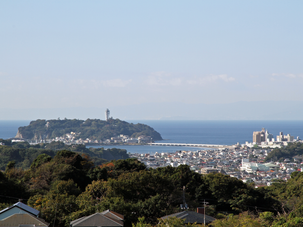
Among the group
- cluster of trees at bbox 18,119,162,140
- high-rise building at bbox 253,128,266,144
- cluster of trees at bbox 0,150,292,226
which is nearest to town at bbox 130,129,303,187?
high-rise building at bbox 253,128,266,144

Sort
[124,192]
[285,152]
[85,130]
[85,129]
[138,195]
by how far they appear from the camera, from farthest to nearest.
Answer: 1. [85,129]
2. [85,130]
3. [285,152]
4. [138,195]
5. [124,192]

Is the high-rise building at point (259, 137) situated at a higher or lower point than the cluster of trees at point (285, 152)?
higher

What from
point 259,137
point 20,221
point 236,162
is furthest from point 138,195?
point 259,137

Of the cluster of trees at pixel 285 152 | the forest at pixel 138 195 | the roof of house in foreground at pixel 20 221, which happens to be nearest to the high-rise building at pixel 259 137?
the cluster of trees at pixel 285 152

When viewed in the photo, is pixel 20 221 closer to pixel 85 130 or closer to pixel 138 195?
pixel 138 195

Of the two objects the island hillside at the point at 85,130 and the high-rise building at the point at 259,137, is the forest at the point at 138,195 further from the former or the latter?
the island hillside at the point at 85,130

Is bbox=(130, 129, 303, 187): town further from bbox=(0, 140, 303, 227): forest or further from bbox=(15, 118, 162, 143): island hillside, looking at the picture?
bbox=(15, 118, 162, 143): island hillside

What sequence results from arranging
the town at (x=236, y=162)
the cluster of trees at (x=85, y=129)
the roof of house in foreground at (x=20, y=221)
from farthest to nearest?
the cluster of trees at (x=85, y=129) → the town at (x=236, y=162) → the roof of house in foreground at (x=20, y=221)
